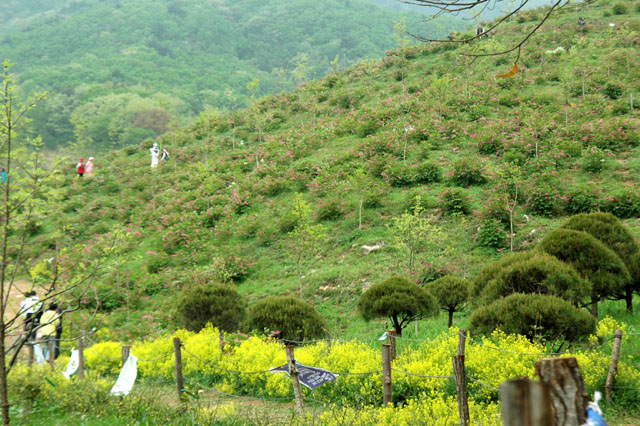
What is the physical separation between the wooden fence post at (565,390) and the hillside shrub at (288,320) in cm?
769

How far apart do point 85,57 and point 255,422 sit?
91.3m

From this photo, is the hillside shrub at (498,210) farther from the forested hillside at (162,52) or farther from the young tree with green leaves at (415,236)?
the forested hillside at (162,52)

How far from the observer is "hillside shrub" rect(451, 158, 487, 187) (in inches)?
655

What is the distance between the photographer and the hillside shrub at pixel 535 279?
6.57m

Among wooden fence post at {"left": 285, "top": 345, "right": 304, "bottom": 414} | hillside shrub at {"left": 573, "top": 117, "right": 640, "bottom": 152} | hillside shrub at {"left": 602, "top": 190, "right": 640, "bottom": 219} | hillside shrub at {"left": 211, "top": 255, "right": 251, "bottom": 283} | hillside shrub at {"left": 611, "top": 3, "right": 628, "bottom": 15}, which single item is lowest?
hillside shrub at {"left": 211, "top": 255, "right": 251, "bottom": 283}

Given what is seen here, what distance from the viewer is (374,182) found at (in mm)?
17984

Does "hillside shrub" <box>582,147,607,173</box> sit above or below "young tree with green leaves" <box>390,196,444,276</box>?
above

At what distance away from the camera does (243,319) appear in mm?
10148

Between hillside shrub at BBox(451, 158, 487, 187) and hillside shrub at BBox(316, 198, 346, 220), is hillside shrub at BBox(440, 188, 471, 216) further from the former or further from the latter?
hillside shrub at BBox(316, 198, 346, 220)

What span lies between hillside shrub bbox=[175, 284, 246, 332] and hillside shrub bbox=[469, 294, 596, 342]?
599 centimetres

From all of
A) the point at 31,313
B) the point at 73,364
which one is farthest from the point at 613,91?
the point at 31,313

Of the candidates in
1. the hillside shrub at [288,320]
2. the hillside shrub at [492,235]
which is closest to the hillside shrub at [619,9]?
the hillside shrub at [492,235]

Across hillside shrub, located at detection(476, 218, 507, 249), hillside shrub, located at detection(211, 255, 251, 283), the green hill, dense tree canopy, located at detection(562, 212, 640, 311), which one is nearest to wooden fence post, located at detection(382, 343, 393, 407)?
the green hill

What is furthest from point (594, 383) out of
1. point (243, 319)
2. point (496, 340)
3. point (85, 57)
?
point (85, 57)
